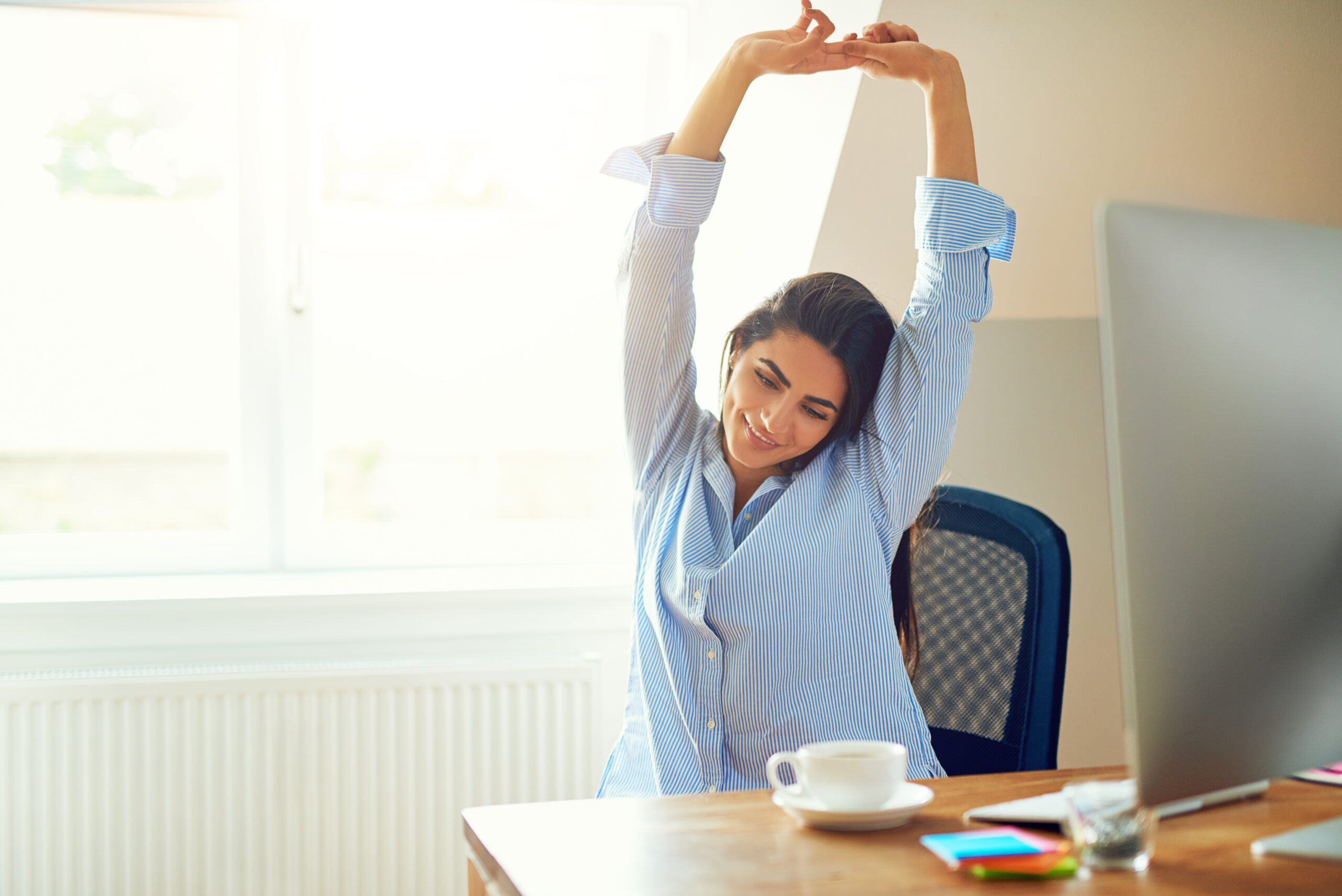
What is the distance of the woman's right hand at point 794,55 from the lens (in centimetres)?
127

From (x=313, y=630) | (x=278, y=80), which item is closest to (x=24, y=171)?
(x=278, y=80)

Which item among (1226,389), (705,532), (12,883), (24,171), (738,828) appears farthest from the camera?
(24,171)

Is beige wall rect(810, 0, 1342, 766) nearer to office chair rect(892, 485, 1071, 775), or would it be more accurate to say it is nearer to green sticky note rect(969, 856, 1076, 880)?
office chair rect(892, 485, 1071, 775)

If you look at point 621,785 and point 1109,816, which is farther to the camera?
point 621,785

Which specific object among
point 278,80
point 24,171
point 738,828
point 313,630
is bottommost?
point 313,630

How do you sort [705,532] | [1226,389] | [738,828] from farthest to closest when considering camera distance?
[705,532] → [738,828] → [1226,389]

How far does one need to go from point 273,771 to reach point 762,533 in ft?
4.09

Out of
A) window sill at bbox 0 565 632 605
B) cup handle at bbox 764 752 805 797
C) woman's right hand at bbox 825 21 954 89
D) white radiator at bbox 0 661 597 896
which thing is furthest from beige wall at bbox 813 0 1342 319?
cup handle at bbox 764 752 805 797

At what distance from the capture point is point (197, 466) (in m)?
2.27

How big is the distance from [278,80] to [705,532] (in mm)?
1576

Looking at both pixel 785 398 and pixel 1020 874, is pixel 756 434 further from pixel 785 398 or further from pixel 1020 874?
pixel 1020 874

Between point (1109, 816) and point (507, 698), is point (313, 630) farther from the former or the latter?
point (1109, 816)

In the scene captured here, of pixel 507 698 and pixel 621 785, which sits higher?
pixel 621 785

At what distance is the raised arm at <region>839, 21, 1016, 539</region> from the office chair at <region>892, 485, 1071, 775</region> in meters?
0.07
